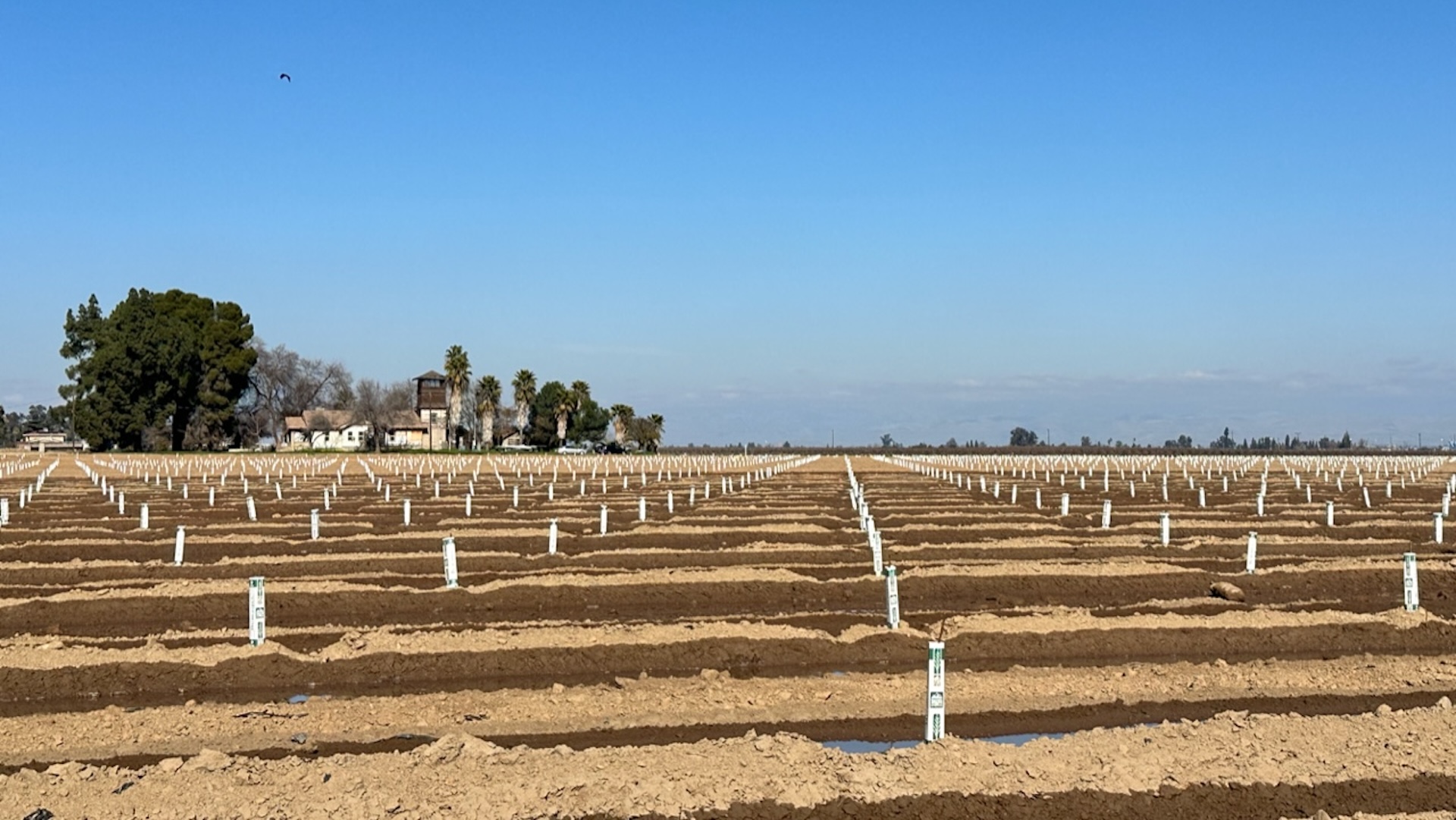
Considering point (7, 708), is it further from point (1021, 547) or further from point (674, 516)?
point (674, 516)

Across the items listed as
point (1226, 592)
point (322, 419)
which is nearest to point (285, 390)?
point (322, 419)

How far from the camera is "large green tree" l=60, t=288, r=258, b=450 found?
105812mm

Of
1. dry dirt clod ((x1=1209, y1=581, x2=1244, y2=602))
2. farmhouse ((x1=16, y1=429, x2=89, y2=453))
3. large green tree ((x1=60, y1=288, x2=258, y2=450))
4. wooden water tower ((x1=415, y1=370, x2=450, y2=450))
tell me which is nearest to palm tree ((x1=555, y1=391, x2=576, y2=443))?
wooden water tower ((x1=415, y1=370, x2=450, y2=450))

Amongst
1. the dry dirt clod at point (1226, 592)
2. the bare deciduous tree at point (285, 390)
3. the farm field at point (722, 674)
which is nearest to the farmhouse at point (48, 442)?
the bare deciduous tree at point (285, 390)

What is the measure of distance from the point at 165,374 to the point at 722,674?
10577 centimetres

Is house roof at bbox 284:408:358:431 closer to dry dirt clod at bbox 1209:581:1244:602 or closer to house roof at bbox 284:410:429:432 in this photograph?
house roof at bbox 284:410:429:432

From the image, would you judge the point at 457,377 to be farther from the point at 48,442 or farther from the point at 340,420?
the point at 48,442

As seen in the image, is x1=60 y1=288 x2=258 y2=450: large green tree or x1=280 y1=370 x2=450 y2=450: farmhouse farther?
x1=280 y1=370 x2=450 y2=450: farmhouse

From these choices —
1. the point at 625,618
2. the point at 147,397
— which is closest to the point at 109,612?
the point at 625,618

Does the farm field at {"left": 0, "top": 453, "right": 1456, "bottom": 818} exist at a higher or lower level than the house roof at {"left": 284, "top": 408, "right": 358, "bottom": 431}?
lower

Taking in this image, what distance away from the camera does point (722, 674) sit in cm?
1359

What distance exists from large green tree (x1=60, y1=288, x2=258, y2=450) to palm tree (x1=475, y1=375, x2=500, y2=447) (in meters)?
25.4

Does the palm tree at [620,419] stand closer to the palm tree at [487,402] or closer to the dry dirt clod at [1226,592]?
the palm tree at [487,402]

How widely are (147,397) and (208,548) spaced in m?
89.3
